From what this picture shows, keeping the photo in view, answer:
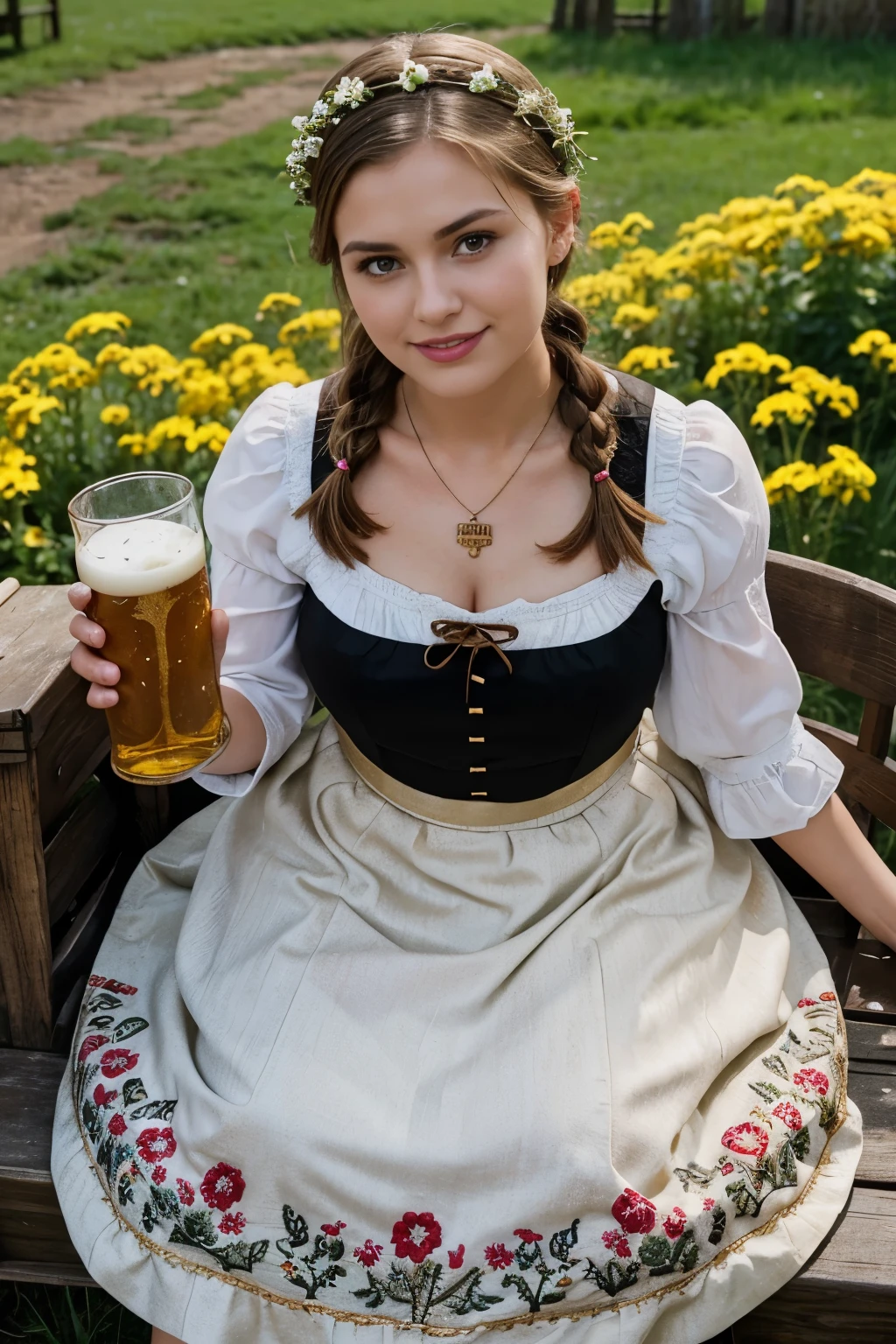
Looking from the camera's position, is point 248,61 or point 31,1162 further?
point 248,61

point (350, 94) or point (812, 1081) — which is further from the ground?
point (350, 94)

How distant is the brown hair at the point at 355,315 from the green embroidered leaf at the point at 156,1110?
2.32 feet

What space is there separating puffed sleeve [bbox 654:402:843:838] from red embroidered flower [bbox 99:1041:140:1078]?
0.83 meters

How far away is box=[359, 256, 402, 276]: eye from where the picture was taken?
163cm

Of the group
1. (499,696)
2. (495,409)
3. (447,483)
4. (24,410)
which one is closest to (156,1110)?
(499,696)

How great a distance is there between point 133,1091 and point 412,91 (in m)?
1.22

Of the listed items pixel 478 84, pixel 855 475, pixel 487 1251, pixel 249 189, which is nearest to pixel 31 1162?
pixel 487 1251

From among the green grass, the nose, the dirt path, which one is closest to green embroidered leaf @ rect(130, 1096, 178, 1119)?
the nose

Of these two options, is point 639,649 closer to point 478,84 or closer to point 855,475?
point 478,84

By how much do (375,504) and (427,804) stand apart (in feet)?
1.33

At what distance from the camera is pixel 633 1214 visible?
155cm

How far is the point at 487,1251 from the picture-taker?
61.3 inches

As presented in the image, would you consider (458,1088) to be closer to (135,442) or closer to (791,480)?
(791,480)

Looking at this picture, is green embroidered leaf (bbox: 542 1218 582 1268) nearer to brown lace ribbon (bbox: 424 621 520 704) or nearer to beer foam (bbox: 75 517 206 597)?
brown lace ribbon (bbox: 424 621 520 704)
